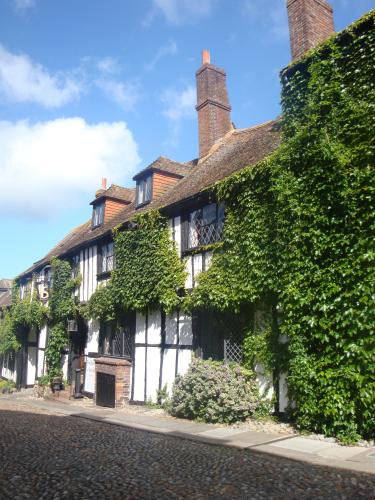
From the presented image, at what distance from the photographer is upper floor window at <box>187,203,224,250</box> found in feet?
33.1

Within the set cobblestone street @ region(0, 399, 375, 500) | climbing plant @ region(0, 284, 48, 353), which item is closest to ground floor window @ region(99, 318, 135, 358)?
climbing plant @ region(0, 284, 48, 353)

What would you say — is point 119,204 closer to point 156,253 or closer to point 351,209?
point 156,253

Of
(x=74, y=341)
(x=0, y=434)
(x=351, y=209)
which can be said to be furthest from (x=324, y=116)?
(x=74, y=341)

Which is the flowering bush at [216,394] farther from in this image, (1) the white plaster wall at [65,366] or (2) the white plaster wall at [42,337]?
(2) the white plaster wall at [42,337]

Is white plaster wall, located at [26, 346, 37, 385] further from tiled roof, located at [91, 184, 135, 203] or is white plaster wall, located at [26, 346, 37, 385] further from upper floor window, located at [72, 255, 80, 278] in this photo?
tiled roof, located at [91, 184, 135, 203]

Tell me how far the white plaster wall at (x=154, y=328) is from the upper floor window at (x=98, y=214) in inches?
239

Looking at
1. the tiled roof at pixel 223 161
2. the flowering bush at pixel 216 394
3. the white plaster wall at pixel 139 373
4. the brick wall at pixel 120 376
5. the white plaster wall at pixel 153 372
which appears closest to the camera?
the flowering bush at pixel 216 394

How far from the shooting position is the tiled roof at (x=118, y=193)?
53.7 feet

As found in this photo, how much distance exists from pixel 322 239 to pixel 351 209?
70cm

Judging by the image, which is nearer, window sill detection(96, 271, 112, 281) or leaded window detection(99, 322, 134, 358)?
leaded window detection(99, 322, 134, 358)

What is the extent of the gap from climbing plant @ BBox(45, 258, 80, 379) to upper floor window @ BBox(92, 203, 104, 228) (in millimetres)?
2066

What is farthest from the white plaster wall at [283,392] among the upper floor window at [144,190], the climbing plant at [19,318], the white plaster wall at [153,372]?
the climbing plant at [19,318]

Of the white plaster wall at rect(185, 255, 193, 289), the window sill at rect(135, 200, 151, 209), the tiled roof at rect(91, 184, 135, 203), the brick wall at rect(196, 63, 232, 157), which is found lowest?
the white plaster wall at rect(185, 255, 193, 289)

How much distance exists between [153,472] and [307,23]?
11062 mm
